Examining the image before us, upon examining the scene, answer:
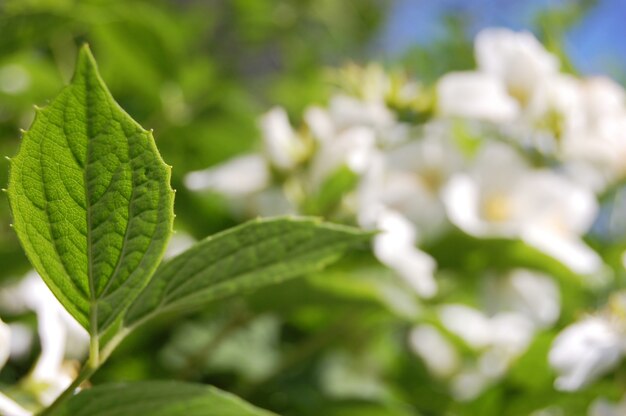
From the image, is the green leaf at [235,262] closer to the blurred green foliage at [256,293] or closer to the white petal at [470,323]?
the blurred green foliage at [256,293]

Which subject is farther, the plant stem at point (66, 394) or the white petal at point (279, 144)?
the white petal at point (279, 144)

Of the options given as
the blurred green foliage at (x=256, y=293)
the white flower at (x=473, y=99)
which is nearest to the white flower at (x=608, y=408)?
the blurred green foliage at (x=256, y=293)

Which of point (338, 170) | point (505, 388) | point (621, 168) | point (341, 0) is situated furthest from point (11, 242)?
point (341, 0)

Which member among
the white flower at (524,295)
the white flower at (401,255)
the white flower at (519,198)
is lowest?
the white flower at (401,255)

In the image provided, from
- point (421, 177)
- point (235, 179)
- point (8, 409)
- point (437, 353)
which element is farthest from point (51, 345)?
point (437, 353)

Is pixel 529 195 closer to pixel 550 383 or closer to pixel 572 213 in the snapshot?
pixel 572 213

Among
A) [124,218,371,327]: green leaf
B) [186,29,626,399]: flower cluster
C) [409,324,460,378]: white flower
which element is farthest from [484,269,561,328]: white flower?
[124,218,371,327]: green leaf

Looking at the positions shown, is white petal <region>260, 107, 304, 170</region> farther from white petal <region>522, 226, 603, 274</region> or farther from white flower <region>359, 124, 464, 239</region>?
white petal <region>522, 226, 603, 274</region>
